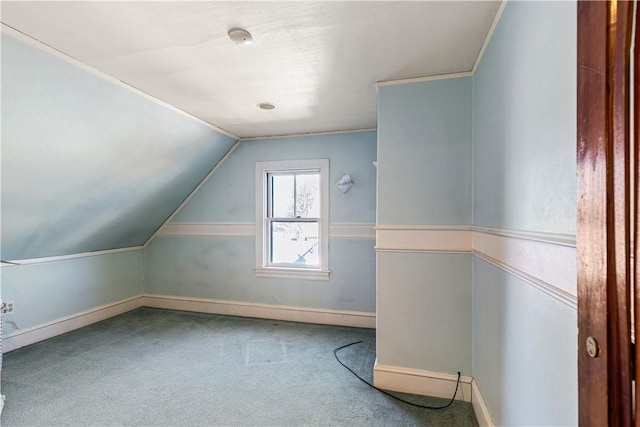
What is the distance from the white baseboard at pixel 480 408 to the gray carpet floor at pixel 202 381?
62mm

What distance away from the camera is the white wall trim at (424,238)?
215 cm

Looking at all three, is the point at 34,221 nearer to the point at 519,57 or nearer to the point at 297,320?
the point at 297,320

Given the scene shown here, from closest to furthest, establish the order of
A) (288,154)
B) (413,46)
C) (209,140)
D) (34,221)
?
1. (413,46)
2. (34,221)
3. (209,140)
4. (288,154)

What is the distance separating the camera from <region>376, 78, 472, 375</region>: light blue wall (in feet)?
7.04

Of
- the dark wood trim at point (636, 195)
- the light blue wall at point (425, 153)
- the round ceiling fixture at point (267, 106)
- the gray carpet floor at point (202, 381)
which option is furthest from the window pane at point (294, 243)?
the dark wood trim at point (636, 195)

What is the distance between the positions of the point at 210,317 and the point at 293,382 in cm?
189

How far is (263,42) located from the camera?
177 centimetres

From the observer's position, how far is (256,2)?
143 centimetres

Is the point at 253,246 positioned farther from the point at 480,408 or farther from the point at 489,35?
the point at 489,35

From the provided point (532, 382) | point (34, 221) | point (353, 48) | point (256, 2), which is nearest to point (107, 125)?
point (34, 221)

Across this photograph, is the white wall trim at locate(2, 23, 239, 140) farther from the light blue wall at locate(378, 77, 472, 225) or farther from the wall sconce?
the light blue wall at locate(378, 77, 472, 225)

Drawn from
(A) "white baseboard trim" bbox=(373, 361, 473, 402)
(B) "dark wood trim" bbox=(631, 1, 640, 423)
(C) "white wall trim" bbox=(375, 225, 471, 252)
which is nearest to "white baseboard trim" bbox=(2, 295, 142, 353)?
(A) "white baseboard trim" bbox=(373, 361, 473, 402)

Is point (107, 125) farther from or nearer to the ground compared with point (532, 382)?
farther from the ground

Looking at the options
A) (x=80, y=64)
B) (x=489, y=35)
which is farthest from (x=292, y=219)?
(x=489, y=35)
